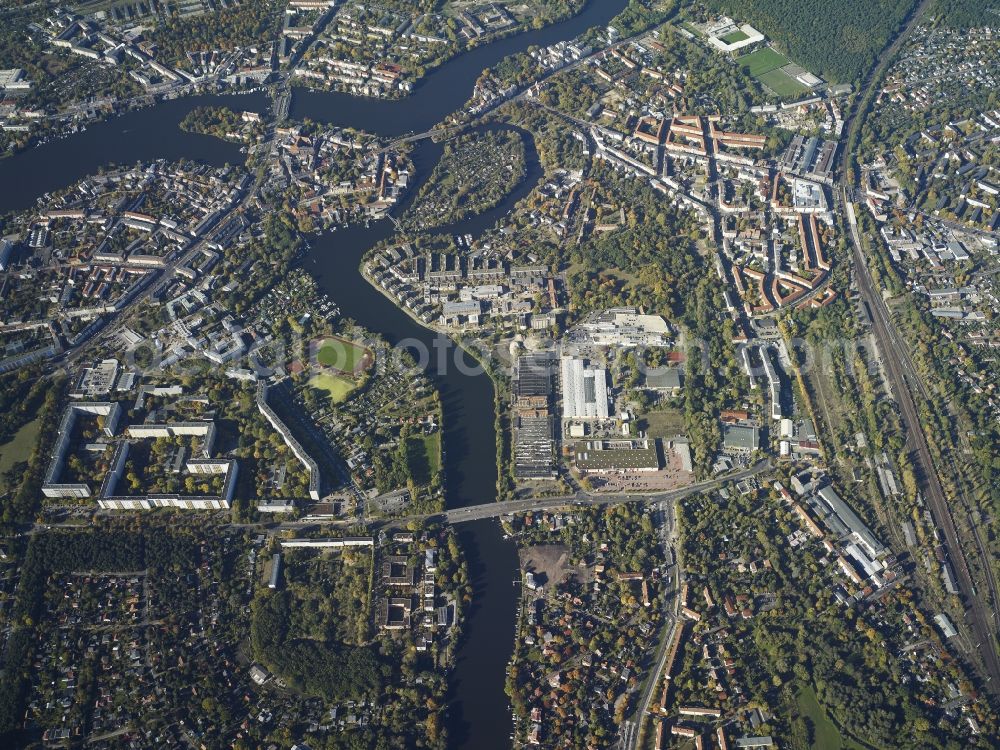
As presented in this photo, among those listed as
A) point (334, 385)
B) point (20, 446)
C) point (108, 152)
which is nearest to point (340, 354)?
point (334, 385)

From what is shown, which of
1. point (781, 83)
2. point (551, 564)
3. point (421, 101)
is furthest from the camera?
point (781, 83)

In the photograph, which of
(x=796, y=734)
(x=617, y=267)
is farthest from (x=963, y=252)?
(x=796, y=734)

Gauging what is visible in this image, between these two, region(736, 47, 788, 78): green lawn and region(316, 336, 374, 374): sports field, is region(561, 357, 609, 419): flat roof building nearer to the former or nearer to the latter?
region(316, 336, 374, 374): sports field

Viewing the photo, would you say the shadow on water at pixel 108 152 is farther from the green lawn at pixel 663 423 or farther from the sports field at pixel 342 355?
the green lawn at pixel 663 423

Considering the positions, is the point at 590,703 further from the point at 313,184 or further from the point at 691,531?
the point at 313,184

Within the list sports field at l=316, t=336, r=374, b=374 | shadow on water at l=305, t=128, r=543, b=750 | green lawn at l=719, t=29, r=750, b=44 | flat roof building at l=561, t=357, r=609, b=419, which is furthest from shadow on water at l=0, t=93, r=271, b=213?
green lawn at l=719, t=29, r=750, b=44

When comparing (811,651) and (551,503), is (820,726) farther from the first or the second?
(551,503)
